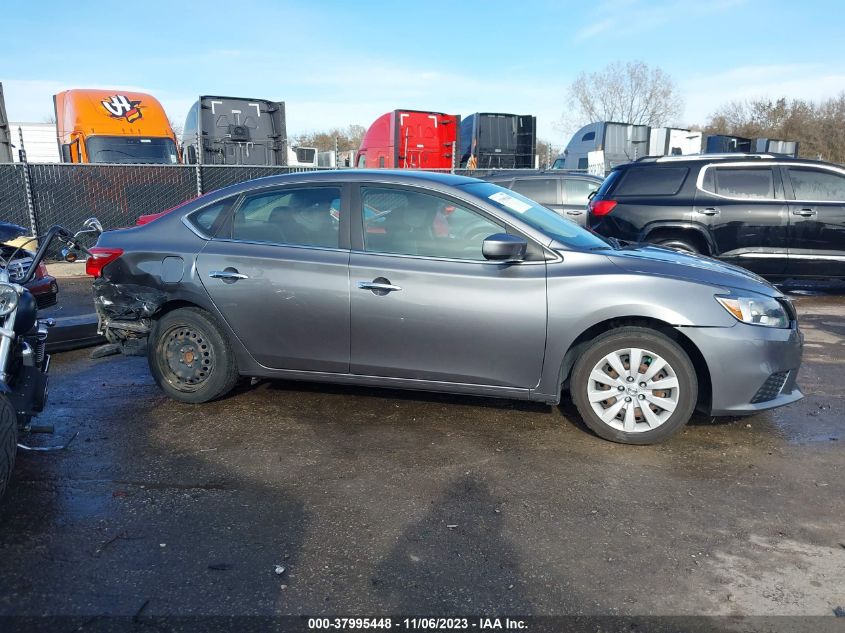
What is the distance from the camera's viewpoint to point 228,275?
4.46 meters

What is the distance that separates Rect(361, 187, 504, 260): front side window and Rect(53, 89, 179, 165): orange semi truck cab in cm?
1209

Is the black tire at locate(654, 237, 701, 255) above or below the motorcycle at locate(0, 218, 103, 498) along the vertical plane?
above

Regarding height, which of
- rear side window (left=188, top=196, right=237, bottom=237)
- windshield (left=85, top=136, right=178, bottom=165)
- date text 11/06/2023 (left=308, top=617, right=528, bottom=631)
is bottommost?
→ date text 11/06/2023 (left=308, top=617, right=528, bottom=631)

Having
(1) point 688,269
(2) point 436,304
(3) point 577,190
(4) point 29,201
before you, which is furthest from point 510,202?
(4) point 29,201

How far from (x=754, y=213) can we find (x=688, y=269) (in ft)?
16.7

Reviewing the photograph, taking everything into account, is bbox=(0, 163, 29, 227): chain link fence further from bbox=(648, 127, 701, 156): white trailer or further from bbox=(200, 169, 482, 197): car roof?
bbox=(648, 127, 701, 156): white trailer

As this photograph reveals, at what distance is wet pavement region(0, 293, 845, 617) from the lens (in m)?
2.63

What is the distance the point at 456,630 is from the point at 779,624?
3.98ft

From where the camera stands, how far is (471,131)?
21.5 m

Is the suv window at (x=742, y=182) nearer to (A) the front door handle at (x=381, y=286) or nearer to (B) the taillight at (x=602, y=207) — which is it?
(B) the taillight at (x=602, y=207)

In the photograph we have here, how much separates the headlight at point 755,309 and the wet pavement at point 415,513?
786mm

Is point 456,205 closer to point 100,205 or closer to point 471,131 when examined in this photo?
point 100,205

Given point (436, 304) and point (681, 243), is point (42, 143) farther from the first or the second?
point (436, 304)

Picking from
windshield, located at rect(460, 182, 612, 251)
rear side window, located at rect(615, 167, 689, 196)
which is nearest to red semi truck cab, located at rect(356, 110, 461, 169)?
rear side window, located at rect(615, 167, 689, 196)
